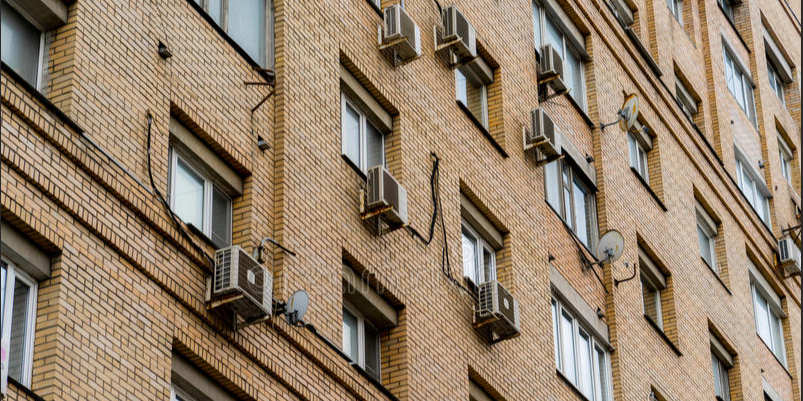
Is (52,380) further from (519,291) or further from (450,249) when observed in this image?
(519,291)

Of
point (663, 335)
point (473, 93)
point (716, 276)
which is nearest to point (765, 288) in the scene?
point (716, 276)

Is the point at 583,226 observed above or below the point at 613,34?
below

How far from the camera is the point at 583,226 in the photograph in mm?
30203

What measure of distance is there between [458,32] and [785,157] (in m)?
23.4

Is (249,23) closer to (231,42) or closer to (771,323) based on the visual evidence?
(231,42)

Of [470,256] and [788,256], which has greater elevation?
[788,256]

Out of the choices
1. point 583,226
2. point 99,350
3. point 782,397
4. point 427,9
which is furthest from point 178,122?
point 782,397

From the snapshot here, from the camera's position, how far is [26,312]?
617 inches

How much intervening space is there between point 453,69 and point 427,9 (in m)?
1.08

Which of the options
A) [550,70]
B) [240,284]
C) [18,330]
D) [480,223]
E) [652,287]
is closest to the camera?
[18,330]

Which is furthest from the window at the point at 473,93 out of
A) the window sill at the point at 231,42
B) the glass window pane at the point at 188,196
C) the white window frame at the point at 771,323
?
the white window frame at the point at 771,323

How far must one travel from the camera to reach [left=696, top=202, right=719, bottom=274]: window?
120 feet

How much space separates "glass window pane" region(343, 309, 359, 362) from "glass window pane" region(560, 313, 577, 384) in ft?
20.8

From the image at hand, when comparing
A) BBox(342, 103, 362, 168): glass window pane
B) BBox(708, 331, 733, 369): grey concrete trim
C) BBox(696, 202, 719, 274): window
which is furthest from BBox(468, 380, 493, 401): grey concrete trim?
BBox(696, 202, 719, 274): window
